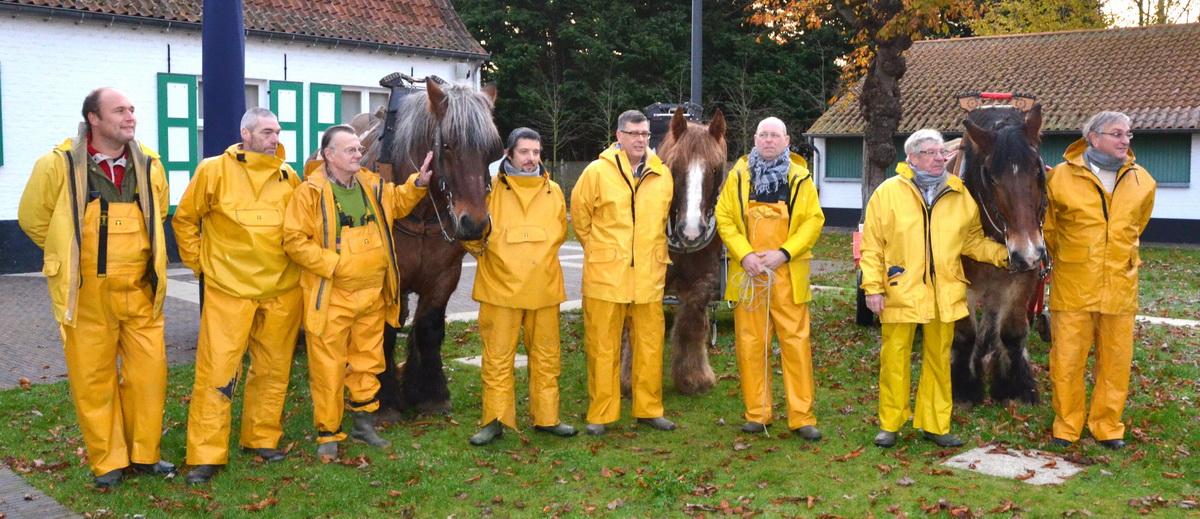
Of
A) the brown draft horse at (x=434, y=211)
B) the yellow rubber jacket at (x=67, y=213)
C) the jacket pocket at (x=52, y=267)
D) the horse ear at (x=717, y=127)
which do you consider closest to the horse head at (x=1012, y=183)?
the horse ear at (x=717, y=127)

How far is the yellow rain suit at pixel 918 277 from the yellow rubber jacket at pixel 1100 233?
51 cm

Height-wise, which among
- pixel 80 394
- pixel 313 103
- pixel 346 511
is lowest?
pixel 346 511

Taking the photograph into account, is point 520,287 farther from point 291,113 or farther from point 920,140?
point 291,113

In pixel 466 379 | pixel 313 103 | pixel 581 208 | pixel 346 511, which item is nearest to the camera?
pixel 346 511

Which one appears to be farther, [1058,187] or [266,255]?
[1058,187]

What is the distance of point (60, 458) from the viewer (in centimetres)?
521

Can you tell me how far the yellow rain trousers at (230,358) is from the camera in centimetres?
482

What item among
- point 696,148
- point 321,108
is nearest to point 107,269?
point 696,148

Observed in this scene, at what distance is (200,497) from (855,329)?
6.34 meters

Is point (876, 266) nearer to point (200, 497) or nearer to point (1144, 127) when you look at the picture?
point (200, 497)

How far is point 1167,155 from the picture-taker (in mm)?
20922

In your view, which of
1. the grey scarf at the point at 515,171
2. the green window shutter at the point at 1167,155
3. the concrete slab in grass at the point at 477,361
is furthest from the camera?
the green window shutter at the point at 1167,155

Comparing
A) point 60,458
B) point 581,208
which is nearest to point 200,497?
point 60,458

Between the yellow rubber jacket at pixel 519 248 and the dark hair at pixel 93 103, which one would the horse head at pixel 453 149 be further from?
the dark hair at pixel 93 103
